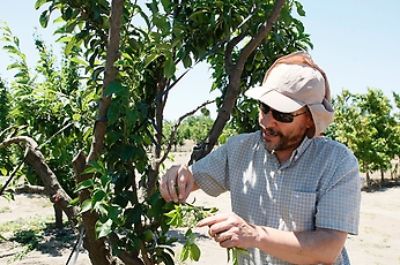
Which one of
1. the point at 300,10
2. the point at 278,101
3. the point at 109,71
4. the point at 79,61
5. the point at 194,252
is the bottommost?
the point at 194,252

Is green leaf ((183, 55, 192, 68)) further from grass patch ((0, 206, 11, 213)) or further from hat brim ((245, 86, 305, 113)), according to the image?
grass patch ((0, 206, 11, 213))

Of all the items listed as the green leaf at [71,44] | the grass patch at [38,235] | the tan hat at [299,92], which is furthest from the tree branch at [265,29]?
the grass patch at [38,235]

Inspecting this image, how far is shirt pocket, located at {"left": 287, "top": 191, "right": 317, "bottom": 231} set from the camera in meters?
1.46

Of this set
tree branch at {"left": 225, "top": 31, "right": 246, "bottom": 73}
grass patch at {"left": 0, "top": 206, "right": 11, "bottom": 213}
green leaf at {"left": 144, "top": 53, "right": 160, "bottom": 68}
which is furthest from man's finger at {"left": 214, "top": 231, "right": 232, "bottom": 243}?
grass patch at {"left": 0, "top": 206, "right": 11, "bottom": 213}

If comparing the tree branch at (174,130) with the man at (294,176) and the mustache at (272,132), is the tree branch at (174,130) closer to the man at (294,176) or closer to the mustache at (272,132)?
the man at (294,176)

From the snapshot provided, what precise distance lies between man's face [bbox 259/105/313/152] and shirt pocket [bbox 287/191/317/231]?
0.16 meters

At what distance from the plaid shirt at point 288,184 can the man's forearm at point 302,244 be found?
4 cm

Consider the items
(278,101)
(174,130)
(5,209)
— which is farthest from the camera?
(5,209)

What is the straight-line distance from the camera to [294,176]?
5.04ft

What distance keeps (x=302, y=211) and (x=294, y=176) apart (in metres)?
0.13

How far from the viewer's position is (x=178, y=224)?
1.42 meters

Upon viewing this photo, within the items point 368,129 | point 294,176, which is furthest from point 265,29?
point 368,129

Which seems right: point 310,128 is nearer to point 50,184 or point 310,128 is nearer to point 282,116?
point 282,116

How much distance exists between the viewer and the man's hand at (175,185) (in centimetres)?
154
